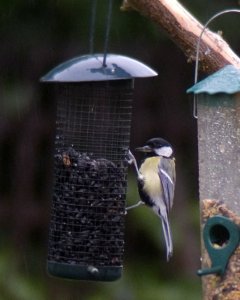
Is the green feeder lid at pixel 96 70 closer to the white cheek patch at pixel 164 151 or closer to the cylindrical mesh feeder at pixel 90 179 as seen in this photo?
the cylindrical mesh feeder at pixel 90 179

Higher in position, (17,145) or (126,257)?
(17,145)

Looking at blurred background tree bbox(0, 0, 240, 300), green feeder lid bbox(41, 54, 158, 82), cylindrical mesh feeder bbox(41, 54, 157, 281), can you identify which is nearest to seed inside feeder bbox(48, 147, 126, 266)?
cylindrical mesh feeder bbox(41, 54, 157, 281)

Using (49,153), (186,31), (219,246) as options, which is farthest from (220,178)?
(49,153)

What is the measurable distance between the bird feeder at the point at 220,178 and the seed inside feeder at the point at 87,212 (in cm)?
47

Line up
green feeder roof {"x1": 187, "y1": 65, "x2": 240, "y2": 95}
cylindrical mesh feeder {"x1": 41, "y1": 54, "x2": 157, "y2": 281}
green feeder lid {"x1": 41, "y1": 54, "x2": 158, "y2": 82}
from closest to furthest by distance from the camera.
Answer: green feeder roof {"x1": 187, "y1": 65, "x2": 240, "y2": 95}
green feeder lid {"x1": 41, "y1": 54, "x2": 158, "y2": 82}
cylindrical mesh feeder {"x1": 41, "y1": 54, "x2": 157, "y2": 281}

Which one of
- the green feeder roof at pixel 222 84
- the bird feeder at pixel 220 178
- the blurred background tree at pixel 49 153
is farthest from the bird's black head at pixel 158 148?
the blurred background tree at pixel 49 153

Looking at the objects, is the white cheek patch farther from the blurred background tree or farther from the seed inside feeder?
the blurred background tree

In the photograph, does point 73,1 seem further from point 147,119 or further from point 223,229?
point 223,229

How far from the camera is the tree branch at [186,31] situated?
4.16m

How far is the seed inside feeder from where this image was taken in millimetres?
4422

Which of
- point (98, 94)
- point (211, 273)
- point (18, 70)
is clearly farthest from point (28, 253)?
point (211, 273)

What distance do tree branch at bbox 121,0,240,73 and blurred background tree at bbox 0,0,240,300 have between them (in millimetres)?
2473

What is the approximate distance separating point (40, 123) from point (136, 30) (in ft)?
2.74

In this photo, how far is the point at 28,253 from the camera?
23.0ft
